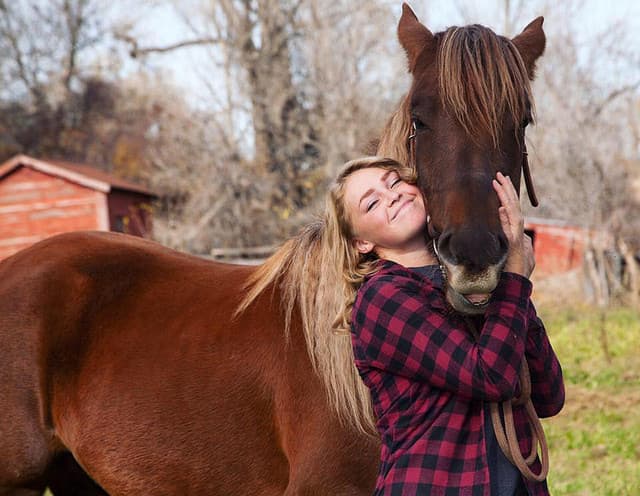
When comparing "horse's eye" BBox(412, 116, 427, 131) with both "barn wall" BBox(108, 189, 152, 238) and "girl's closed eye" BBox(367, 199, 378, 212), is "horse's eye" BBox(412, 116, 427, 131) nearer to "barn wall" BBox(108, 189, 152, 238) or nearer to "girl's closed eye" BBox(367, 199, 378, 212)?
"girl's closed eye" BBox(367, 199, 378, 212)

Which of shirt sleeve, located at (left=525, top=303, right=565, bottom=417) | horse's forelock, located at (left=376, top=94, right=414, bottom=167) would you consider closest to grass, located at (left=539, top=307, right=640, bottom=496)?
shirt sleeve, located at (left=525, top=303, right=565, bottom=417)

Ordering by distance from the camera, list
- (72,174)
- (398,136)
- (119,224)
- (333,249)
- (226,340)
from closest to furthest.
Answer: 1. (333,249)
2. (398,136)
3. (226,340)
4. (72,174)
5. (119,224)

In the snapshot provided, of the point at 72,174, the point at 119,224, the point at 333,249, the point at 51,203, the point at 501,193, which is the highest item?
the point at 501,193

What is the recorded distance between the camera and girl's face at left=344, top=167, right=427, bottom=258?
→ 1919 mm

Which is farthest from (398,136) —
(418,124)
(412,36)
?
(412,36)

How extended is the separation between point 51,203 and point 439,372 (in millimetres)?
19245

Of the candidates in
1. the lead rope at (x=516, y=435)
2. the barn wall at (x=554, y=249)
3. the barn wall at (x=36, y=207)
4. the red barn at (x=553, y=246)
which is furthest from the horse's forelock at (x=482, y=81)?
the barn wall at (x=36, y=207)

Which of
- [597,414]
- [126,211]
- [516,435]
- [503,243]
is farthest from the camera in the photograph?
[126,211]

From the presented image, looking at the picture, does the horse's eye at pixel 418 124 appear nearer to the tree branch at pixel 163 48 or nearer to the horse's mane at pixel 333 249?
the horse's mane at pixel 333 249

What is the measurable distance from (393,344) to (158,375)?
1294mm

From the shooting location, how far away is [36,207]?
19.5 meters

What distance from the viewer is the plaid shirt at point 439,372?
1.67 metres

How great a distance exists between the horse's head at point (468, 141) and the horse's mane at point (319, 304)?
437mm

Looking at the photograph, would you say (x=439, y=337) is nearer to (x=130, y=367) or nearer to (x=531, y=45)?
(x=531, y=45)
